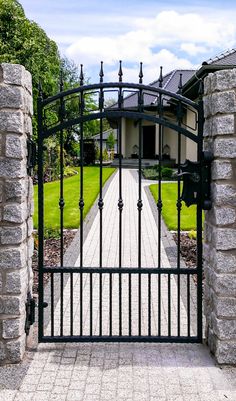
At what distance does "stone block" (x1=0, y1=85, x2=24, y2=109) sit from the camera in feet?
13.5

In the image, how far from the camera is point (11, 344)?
4301 mm

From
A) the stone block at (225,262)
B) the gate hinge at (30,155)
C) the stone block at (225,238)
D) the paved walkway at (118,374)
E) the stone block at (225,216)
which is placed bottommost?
the paved walkway at (118,374)

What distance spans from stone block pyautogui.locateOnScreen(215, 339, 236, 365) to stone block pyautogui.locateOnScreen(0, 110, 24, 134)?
2473 millimetres

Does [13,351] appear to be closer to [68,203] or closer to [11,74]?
[11,74]

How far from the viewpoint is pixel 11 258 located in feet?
13.9

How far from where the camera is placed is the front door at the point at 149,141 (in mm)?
33531

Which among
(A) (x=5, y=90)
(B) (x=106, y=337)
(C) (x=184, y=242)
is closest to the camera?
(A) (x=5, y=90)

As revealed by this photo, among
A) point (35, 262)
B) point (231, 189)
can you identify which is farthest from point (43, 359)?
point (35, 262)

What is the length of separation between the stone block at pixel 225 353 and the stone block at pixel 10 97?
2.61 meters

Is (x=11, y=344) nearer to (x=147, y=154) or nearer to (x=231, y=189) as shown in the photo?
(x=231, y=189)

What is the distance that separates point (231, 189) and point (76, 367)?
1.97 m

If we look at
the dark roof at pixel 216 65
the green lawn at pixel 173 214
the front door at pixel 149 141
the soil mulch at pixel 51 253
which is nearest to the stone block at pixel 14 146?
the soil mulch at pixel 51 253

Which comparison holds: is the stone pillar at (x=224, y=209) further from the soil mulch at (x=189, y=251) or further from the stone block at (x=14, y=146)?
the soil mulch at (x=189, y=251)

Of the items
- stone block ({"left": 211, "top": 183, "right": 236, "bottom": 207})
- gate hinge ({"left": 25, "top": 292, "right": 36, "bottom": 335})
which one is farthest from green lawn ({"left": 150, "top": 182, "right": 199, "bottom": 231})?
stone block ({"left": 211, "top": 183, "right": 236, "bottom": 207})
